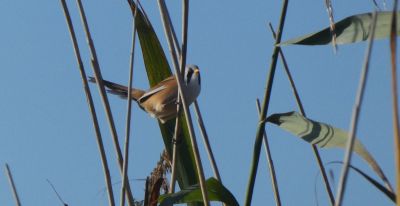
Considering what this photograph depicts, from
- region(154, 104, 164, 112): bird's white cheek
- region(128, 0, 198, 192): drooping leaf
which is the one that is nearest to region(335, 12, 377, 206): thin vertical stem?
region(128, 0, 198, 192): drooping leaf

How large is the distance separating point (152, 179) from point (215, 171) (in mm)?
229

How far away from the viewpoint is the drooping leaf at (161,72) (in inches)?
108

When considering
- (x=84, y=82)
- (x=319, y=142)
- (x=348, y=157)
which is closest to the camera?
(x=348, y=157)

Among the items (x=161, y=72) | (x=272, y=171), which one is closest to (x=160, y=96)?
(x=161, y=72)

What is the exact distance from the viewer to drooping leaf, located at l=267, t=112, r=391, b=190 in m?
1.82

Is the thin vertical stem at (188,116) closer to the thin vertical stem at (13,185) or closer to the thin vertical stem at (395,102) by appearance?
the thin vertical stem at (13,185)

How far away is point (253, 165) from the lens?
2076 mm

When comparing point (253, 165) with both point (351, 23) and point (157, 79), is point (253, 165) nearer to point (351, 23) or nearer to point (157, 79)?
point (351, 23)

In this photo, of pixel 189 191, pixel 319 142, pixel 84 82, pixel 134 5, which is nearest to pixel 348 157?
pixel 319 142

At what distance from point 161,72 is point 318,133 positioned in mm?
1149

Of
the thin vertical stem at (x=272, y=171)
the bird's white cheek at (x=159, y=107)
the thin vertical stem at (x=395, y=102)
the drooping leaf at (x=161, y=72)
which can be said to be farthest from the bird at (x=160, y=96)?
the thin vertical stem at (x=395, y=102)

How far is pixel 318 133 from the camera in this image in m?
1.98

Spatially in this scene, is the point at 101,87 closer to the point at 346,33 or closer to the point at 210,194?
the point at 210,194

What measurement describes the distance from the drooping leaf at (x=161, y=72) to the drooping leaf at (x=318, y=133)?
722 millimetres
